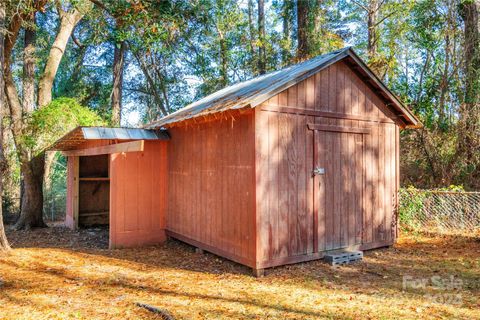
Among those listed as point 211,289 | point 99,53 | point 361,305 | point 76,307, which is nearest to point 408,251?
point 361,305

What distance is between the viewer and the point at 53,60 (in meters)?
10.8

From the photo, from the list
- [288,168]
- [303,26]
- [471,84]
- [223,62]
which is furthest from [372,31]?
[288,168]

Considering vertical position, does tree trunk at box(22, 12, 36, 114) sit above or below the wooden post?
above

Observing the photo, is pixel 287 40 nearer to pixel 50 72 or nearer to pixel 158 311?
pixel 50 72

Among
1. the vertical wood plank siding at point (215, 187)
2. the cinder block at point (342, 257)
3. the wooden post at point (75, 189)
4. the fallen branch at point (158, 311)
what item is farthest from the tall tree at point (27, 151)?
the cinder block at point (342, 257)

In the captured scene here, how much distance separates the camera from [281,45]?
15625 mm

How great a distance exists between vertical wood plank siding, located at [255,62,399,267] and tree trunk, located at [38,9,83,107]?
787 cm

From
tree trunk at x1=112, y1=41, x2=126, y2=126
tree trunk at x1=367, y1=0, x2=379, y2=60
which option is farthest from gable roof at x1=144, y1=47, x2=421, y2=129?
tree trunk at x1=112, y1=41, x2=126, y2=126

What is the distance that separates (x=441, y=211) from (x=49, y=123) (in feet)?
33.3

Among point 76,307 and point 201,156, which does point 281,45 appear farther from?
point 76,307

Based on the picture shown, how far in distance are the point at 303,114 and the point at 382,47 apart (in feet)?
37.5

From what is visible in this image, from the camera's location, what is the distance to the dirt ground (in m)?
4.01

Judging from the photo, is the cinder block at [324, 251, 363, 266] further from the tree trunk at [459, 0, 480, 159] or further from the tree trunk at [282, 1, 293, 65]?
the tree trunk at [282, 1, 293, 65]

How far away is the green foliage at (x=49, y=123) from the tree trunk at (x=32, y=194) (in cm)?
46
